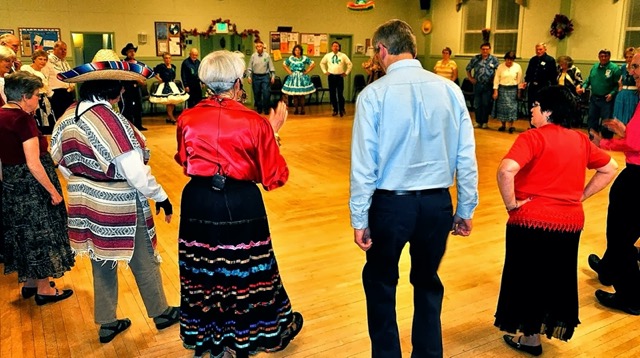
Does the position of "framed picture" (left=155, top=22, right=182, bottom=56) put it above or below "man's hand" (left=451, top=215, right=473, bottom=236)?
above

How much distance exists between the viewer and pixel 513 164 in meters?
2.26

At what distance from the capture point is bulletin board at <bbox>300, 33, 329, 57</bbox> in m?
13.5

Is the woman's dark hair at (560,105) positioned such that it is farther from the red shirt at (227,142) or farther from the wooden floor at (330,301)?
the red shirt at (227,142)

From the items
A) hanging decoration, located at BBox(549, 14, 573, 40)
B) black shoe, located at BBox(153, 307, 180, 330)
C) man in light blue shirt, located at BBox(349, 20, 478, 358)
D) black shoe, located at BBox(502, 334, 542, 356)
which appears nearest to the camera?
man in light blue shirt, located at BBox(349, 20, 478, 358)

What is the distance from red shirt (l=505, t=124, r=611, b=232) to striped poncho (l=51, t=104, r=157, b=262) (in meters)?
1.72

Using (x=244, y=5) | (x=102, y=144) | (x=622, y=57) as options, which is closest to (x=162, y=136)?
(x=244, y=5)

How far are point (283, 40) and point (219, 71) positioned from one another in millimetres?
11430

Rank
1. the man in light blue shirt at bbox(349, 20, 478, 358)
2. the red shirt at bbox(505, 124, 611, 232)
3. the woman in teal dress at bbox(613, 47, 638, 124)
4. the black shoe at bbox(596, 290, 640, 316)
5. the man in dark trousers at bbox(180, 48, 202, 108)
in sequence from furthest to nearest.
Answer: the man in dark trousers at bbox(180, 48, 202, 108) < the woman in teal dress at bbox(613, 47, 638, 124) < the black shoe at bbox(596, 290, 640, 316) < the red shirt at bbox(505, 124, 611, 232) < the man in light blue shirt at bbox(349, 20, 478, 358)

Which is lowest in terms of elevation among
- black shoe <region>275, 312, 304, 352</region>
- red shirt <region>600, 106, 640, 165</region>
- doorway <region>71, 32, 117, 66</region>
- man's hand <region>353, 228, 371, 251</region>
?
black shoe <region>275, 312, 304, 352</region>

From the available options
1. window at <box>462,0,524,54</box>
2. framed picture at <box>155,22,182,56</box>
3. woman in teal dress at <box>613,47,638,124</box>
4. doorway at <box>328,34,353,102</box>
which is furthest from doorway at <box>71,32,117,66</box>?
woman in teal dress at <box>613,47,638,124</box>

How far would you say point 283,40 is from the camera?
43.3 ft

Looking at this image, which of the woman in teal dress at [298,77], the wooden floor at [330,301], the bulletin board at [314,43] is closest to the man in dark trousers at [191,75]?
Answer: the woman in teal dress at [298,77]

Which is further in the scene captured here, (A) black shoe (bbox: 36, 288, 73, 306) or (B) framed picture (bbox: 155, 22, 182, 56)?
(B) framed picture (bbox: 155, 22, 182, 56)

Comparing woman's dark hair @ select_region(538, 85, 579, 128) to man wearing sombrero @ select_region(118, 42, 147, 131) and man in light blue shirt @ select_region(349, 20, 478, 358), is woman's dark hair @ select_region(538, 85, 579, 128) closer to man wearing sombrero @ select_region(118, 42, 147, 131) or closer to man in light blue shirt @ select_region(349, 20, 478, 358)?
man in light blue shirt @ select_region(349, 20, 478, 358)
